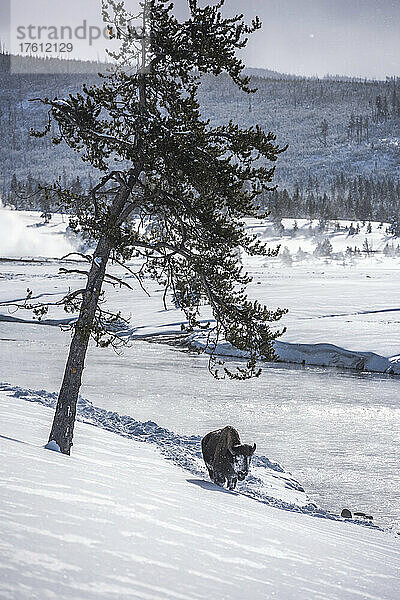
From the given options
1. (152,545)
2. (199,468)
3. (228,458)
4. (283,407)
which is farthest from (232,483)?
(283,407)

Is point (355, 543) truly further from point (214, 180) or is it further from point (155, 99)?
point (155, 99)

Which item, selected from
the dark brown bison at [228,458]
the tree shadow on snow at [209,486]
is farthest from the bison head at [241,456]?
the tree shadow on snow at [209,486]

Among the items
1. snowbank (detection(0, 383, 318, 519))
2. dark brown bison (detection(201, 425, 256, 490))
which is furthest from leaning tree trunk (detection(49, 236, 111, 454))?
snowbank (detection(0, 383, 318, 519))

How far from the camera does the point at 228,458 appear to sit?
898 centimetres

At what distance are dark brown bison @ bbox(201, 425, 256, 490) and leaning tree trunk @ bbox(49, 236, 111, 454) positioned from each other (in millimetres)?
2004

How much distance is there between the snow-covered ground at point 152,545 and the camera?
3256 millimetres

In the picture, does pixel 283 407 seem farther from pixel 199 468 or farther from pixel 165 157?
pixel 165 157

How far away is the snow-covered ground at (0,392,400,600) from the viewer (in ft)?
10.7

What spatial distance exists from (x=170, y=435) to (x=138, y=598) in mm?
9073

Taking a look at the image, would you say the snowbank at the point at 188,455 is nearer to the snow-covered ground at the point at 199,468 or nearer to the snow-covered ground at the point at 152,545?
the snow-covered ground at the point at 199,468

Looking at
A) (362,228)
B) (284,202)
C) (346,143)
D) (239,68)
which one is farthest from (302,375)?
(346,143)

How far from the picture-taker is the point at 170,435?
12148 millimetres

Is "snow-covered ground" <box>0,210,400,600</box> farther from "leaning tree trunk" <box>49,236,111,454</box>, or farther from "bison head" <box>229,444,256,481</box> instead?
"bison head" <box>229,444,256,481</box>

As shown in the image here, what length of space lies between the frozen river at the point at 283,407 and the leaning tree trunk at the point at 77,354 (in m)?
3.97
